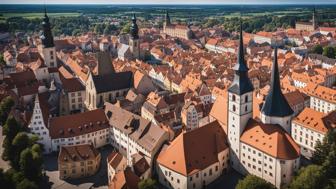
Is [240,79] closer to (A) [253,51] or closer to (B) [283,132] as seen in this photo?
(B) [283,132]

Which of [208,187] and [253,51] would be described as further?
[253,51]

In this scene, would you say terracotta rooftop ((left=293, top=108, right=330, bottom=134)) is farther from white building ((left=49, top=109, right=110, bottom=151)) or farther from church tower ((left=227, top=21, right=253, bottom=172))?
white building ((left=49, top=109, right=110, bottom=151))

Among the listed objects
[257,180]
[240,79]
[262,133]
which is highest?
[240,79]

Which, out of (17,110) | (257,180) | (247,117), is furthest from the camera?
(17,110)

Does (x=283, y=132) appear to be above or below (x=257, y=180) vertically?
above

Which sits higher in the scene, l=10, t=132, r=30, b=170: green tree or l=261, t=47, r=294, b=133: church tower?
l=261, t=47, r=294, b=133: church tower

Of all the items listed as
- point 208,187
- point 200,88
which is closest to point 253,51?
point 200,88

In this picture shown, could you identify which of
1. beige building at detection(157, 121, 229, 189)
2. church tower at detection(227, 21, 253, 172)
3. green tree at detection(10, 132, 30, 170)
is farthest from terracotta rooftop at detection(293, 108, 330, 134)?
green tree at detection(10, 132, 30, 170)

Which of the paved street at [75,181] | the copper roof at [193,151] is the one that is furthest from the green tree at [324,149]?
the paved street at [75,181]
